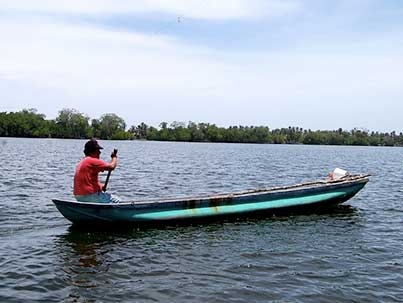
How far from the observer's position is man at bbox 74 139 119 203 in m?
13.4

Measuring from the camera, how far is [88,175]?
13.6 m

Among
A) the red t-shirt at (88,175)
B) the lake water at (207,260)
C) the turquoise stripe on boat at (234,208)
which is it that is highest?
the red t-shirt at (88,175)

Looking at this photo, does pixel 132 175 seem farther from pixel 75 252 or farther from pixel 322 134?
pixel 322 134

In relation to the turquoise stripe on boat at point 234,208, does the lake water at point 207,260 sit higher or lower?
lower

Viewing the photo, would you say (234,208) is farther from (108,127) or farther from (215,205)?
(108,127)

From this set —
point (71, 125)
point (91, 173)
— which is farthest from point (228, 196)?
point (71, 125)

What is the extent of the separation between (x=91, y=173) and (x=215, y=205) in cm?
418

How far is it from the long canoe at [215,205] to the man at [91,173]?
1.64 ft

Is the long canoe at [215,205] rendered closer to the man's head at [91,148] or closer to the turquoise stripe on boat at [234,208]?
the turquoise stripe on boat at [234,208]

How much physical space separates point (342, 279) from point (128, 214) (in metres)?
6.40

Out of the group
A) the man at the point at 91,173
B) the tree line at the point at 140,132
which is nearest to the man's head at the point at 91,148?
the man at the point at 91,173

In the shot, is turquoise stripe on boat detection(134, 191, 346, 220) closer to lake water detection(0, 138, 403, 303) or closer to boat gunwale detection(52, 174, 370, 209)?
boat gunwale detection(52, 174, 370, 209)

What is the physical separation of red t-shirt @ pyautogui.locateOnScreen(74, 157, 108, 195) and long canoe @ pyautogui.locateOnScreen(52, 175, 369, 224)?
0.57 metres

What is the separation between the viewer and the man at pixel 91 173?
13.4 metres
